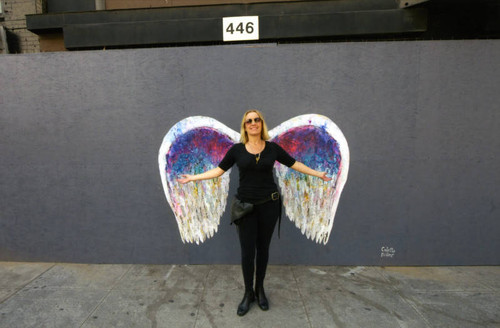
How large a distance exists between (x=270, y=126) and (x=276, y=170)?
55 centimetres

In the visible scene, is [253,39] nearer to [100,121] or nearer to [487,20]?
[100,121]

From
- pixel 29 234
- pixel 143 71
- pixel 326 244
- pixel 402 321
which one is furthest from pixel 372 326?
pixel 29 234

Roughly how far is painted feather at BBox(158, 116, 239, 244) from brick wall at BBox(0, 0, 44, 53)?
3.79 m

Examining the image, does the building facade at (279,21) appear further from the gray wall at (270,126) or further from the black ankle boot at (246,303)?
the black ankle boot at (246,303)

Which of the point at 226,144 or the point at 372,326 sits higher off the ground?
the point at 226,144

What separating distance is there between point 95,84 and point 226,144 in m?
1.78

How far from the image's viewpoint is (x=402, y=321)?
2516 millimetres

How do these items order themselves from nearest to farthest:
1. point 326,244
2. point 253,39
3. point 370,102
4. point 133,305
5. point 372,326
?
1. point 372,326
2. point 133,305
3. point 370,102
4. point 326,244
5. point 253,39

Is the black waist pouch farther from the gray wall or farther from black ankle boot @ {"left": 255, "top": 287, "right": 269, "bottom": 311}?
the gray wall

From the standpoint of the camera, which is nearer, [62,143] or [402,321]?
[402,321]

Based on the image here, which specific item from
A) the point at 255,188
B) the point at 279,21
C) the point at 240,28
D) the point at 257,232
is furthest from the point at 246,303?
the point at 279,21

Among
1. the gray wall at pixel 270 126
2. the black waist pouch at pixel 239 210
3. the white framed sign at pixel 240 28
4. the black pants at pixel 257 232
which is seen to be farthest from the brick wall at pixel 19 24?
the black pants at pixel 257 232

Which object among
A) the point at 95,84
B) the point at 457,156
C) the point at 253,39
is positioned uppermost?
the point at 253,39

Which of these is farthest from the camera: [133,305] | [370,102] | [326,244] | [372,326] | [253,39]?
[253,39]
